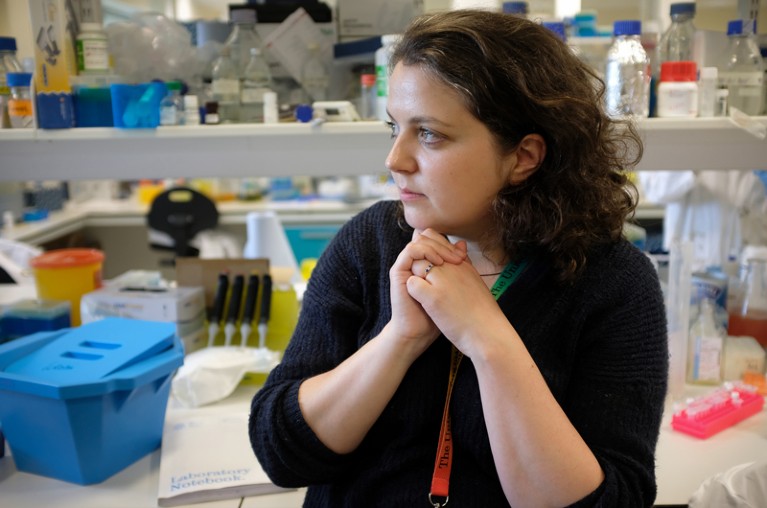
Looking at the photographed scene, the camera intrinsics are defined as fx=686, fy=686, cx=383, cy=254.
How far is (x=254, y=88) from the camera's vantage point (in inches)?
67.8

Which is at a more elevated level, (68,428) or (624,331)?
(624,331)

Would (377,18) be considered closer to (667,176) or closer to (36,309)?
(36,309)

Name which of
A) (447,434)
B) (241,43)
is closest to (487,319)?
(447,434)

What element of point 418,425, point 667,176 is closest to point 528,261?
point 418,425

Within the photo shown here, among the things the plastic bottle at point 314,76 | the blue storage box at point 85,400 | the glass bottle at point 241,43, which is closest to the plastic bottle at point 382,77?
the plastic bottle at point 314,76

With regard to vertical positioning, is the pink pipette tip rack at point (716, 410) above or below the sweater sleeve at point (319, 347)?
below

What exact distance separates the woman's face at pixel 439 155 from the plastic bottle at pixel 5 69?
1142mm

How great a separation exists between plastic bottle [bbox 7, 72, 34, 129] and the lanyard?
3.99ft

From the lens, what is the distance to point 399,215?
3.90 feet

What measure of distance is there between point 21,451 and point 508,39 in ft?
3.95

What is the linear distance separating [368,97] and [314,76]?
0.59ft

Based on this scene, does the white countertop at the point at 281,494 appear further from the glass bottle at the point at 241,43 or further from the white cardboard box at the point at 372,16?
the white cardboard box at the point at 372,16

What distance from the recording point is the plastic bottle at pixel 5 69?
1.67 m

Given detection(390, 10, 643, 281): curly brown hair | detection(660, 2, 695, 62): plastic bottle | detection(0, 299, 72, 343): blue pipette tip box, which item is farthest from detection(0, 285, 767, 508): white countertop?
detection(660, 2, 695, 62): plastic bottle
